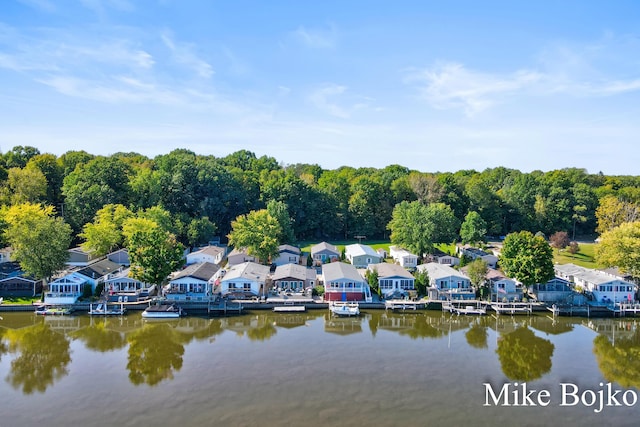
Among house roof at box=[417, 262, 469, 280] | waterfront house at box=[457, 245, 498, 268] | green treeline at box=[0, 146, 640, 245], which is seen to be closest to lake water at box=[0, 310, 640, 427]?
house roof at box=[417, 262, 469, 280]

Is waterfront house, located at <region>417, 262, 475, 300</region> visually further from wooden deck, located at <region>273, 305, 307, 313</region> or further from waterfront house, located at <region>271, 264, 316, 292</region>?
wooden deck, located at <region>273, 305, 307, 313</region>

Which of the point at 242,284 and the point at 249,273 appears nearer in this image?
the point at 242,284

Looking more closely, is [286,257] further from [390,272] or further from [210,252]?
[390,272]

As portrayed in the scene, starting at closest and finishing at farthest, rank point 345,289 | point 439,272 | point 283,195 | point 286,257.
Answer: point 345,289, point 439,272, point 286,257, point 283,195

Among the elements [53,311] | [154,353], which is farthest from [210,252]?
[154,353]

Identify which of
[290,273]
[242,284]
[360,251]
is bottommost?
[242,284]

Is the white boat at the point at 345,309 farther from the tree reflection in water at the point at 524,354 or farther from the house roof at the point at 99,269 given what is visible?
the house roof at the point at 99,269

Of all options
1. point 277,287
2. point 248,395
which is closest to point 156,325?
point 277,287

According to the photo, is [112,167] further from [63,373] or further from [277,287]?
[63,373]
